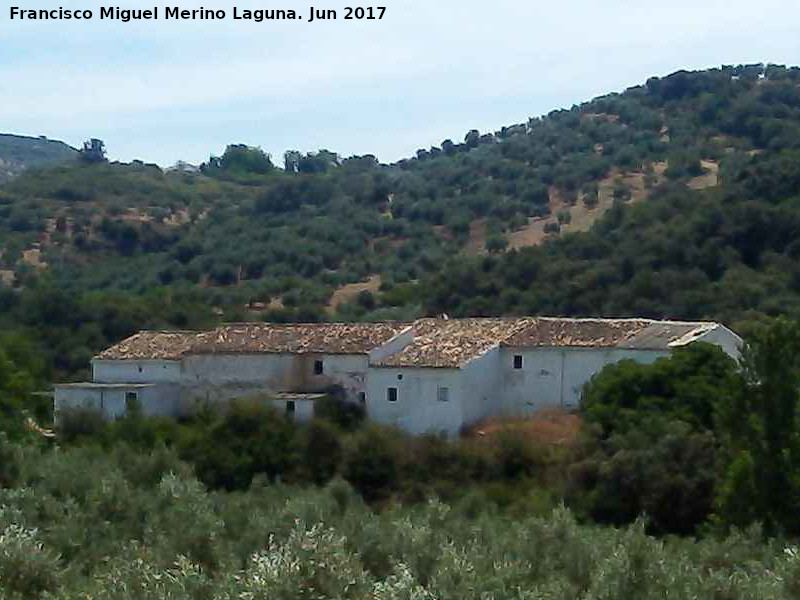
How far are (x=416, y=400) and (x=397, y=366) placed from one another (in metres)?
0.92

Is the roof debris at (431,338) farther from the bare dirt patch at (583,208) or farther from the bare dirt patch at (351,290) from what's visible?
the bare dirt patch at (583,208)

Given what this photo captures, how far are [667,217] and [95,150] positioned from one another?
245 ft

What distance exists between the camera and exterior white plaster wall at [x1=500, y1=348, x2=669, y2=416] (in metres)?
35.7

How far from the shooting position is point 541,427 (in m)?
35.1

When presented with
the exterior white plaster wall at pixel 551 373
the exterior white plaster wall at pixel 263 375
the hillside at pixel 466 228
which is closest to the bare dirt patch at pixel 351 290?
the hillside at pixel 466 228

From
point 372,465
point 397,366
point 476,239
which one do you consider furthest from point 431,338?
point 476,239

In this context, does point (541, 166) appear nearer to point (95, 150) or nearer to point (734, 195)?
point (734, 195)

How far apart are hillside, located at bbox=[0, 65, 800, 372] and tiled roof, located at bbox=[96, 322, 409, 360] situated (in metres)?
11.0

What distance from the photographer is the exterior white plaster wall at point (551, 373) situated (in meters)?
35.7

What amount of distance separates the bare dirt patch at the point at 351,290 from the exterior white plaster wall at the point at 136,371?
20.8 meters

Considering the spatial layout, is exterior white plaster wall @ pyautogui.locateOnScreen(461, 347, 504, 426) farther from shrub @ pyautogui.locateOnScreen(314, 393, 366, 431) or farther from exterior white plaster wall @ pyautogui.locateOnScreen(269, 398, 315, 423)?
exterior white plaster wall @ pyautogui.locateOnScreen(269, 398, 315, 423)

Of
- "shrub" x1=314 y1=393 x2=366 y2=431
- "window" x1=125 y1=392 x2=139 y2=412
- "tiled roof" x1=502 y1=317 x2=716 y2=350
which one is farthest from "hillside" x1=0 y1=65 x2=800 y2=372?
"shrub" x1=314 y1=393 x2=366 y2=431

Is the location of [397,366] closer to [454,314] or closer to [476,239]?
[454,314]

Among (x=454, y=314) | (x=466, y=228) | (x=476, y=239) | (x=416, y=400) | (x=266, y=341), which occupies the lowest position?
(x=416, y=400)
